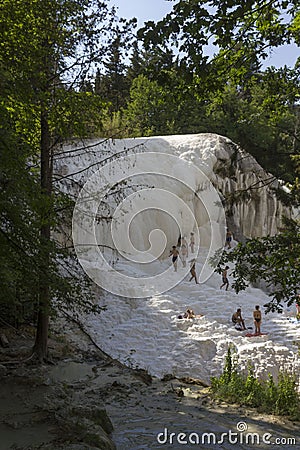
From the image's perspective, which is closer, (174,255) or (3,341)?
(3,341)

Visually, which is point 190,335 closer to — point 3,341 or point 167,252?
point 3,341

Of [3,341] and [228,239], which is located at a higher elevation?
[228,239]

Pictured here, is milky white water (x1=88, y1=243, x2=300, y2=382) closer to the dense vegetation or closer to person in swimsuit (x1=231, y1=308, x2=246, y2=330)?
person in swimsuit (x1=231, y1=308, x2=246, y2=330)

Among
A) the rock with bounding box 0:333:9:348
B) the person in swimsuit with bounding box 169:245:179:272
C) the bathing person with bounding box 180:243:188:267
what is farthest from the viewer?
the bathing person with bounding box 180:243:188:267

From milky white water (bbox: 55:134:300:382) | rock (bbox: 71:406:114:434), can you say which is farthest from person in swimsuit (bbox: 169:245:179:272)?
rock (bbox: 71:406:114:434)

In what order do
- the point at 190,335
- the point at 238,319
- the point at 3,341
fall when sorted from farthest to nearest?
the point at 238,319 < the point at 190,335 < the point at 3,341

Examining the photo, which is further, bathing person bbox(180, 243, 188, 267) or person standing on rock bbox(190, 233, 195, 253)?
person standing on rock bbox(190, 233, 195, 253)

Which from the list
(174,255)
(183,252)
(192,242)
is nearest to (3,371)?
(174,255)

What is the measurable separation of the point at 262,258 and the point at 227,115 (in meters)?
28.6

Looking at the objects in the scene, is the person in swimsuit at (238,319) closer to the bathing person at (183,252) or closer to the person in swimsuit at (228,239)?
the bathing person at (183,252)

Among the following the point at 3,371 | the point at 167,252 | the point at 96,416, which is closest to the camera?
the point at 96,416

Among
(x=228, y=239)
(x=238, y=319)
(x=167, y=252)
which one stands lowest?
(x=238, y=319)

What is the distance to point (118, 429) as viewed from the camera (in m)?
4.93

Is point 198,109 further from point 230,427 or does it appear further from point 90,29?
point 230,427
